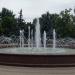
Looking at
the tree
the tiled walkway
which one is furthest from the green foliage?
the tiled walkway

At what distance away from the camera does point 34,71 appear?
1133cm

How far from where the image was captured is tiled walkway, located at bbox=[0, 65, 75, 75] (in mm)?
10758

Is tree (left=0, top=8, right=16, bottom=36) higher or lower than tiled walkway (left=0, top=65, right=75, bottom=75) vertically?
higher

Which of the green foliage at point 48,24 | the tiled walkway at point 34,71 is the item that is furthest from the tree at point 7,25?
the tiled walkway at point 34,71

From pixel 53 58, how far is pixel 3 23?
44.9 m

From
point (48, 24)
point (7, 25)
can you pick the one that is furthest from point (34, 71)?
point (48, 24)

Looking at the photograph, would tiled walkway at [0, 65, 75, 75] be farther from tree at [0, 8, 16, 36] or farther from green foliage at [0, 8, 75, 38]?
tree at [0, 8, 16, 36]

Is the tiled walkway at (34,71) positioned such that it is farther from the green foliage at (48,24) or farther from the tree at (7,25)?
the tree at (7,25)

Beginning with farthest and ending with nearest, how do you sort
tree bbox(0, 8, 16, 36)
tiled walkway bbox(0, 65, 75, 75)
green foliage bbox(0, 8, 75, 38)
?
1. tree bbox(0, 8, 16, 36)
2. green foliage bbox(0, 8, 75, 38)
3. tiled walkway bbox(0, 65, 75, 75)

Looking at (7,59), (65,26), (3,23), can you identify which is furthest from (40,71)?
(3,23)

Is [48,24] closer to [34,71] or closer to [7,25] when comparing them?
[7,25]

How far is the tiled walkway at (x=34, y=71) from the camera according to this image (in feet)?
35.3

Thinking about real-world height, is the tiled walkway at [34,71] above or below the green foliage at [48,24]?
below

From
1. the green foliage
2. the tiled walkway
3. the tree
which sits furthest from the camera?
the tree
